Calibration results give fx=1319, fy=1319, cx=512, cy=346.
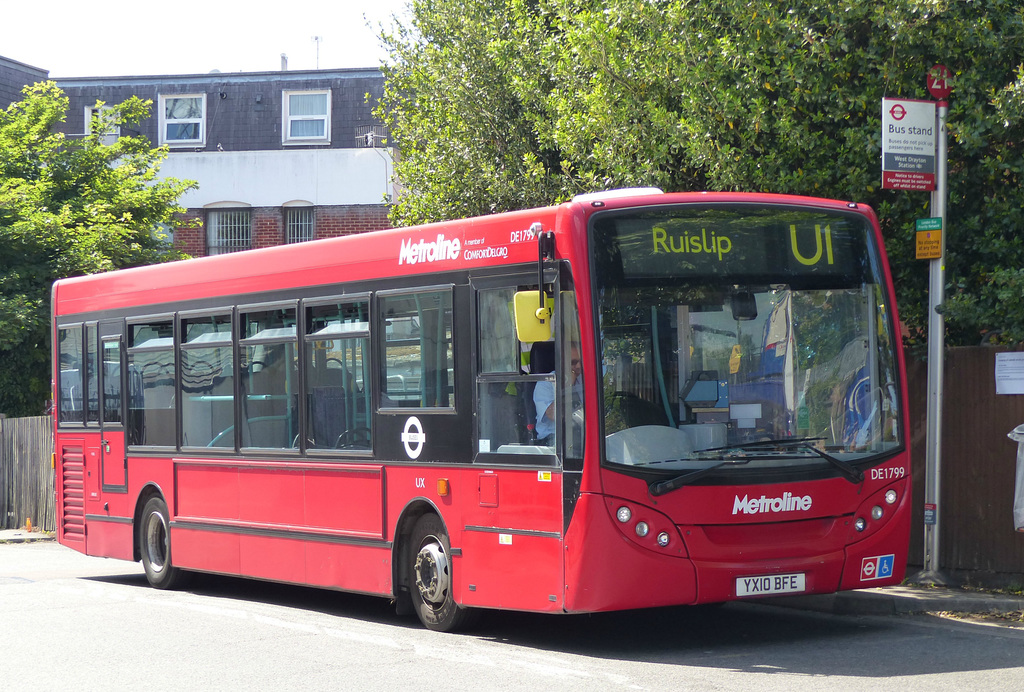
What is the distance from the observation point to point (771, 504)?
841 centimetres

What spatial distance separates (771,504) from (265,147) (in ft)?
88.6

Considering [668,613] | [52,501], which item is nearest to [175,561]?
[668,613]

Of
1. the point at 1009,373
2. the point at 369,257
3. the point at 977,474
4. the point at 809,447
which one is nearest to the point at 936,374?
the point at 1009,373

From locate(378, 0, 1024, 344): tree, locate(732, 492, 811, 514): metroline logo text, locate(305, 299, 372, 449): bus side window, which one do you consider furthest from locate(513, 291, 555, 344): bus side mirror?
locate(378, 0, 1024, 344): tree

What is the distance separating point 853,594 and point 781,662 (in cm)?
239

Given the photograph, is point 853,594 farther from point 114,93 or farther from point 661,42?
point 114,93

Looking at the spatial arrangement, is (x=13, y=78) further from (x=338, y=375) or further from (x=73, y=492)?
(x=338, y=375)

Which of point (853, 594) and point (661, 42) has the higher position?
point (661, 42)

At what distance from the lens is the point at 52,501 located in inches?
868

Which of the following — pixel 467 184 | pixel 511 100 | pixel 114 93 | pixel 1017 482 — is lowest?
pixel 1017 482

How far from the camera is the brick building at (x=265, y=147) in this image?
31.5m

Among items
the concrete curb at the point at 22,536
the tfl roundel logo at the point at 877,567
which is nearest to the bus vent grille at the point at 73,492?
the concrete curb at the point at 22,536

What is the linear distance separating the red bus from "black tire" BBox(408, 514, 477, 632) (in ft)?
0.06

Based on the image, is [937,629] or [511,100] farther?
[511,100]
